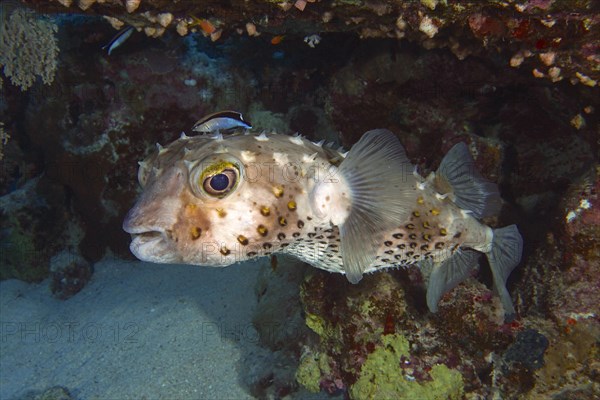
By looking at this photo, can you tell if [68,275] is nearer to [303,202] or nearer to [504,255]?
[303,202]

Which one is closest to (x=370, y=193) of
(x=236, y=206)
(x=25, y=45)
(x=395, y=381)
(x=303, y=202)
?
(x=303, y=202)

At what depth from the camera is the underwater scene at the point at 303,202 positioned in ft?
8.98

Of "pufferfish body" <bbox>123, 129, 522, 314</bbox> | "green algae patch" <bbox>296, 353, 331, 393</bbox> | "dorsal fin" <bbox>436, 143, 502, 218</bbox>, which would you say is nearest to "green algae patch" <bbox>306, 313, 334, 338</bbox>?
"green algae patch" <bbox>296, 353, 331, 393</bbox>

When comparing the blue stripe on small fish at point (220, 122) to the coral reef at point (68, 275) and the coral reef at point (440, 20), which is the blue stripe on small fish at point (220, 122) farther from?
the coral reef at point (68, 275)

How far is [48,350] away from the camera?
628 centimetres

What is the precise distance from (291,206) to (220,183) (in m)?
0.50

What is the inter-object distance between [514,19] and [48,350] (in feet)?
24.1

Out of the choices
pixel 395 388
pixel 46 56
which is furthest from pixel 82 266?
pixel 395 388

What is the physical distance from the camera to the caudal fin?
8.91 feet

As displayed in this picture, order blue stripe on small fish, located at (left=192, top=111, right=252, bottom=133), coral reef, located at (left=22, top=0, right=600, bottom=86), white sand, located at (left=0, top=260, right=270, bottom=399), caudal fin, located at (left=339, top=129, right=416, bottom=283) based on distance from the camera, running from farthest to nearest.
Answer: white sand, located at (left=0, top=260, right=270, bottom=399) < blue stripe on small fish, located at (left=192, top=111, right=252, bottom=133) < coral reef, located at (left=22, top=0, right=600, bottom=86) < caudal fin, located at (left=339, top=129, right=416, bottom=283)

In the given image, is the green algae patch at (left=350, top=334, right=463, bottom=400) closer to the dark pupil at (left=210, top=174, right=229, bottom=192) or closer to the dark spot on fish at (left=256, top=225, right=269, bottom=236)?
the dark spot on fish at (left=256, top=225, right=269, bottom=236)

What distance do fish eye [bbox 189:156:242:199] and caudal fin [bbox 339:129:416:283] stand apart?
760 mm

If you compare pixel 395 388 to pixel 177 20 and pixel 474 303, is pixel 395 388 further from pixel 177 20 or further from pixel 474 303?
pixel 177 20

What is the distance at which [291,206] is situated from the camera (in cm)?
264
